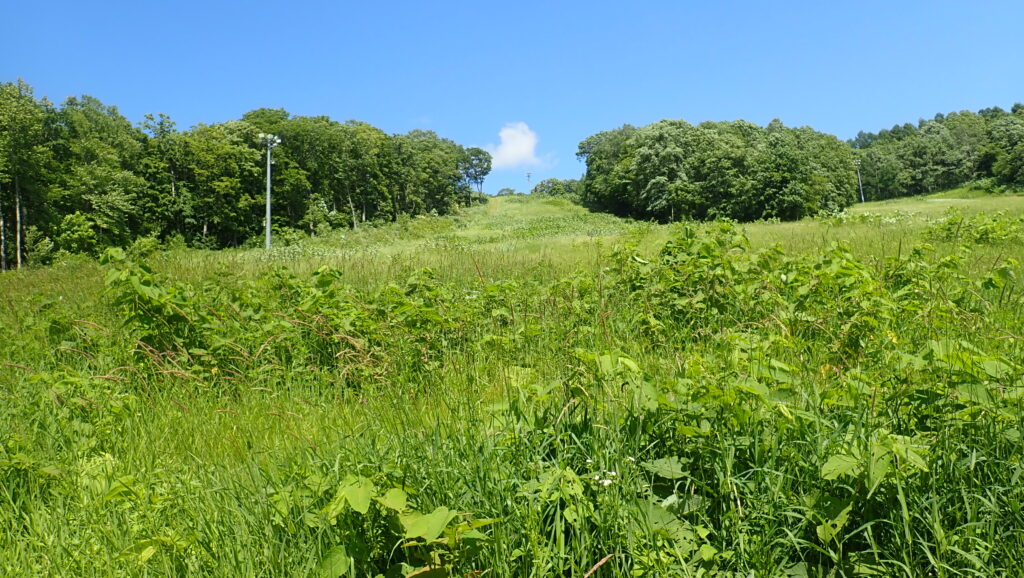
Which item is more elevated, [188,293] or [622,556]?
[188,293]

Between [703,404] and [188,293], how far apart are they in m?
4.47

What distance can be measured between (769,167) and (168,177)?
5827 centimetres

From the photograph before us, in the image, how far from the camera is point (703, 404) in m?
1.93

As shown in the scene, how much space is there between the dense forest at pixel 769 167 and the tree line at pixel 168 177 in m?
32.8

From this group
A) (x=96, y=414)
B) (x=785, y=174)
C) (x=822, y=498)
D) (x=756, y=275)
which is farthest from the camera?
(x=785, y=174)

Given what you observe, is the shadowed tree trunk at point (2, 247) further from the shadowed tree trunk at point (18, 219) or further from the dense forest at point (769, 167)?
the dense forest at point (769, 167)

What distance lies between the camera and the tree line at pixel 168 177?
3656cm

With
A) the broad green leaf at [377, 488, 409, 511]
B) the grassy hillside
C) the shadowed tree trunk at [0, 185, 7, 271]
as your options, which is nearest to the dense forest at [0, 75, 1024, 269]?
the shadowed tree trunk at [0, 185, 7, 271]

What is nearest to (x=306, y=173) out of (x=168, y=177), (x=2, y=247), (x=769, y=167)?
(x=168, y=177)

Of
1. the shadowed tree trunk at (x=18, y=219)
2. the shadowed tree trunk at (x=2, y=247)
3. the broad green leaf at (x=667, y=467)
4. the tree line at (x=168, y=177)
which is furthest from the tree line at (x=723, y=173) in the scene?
the shadowed tree trunk at (x=2, y=247)

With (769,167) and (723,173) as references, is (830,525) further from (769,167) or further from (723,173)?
(723,173)

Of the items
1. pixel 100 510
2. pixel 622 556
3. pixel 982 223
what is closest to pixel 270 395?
pixel 100 510

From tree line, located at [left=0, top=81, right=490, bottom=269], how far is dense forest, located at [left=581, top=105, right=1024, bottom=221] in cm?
3284

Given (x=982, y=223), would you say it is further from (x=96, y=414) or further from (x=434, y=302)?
(x=96, y=414)
